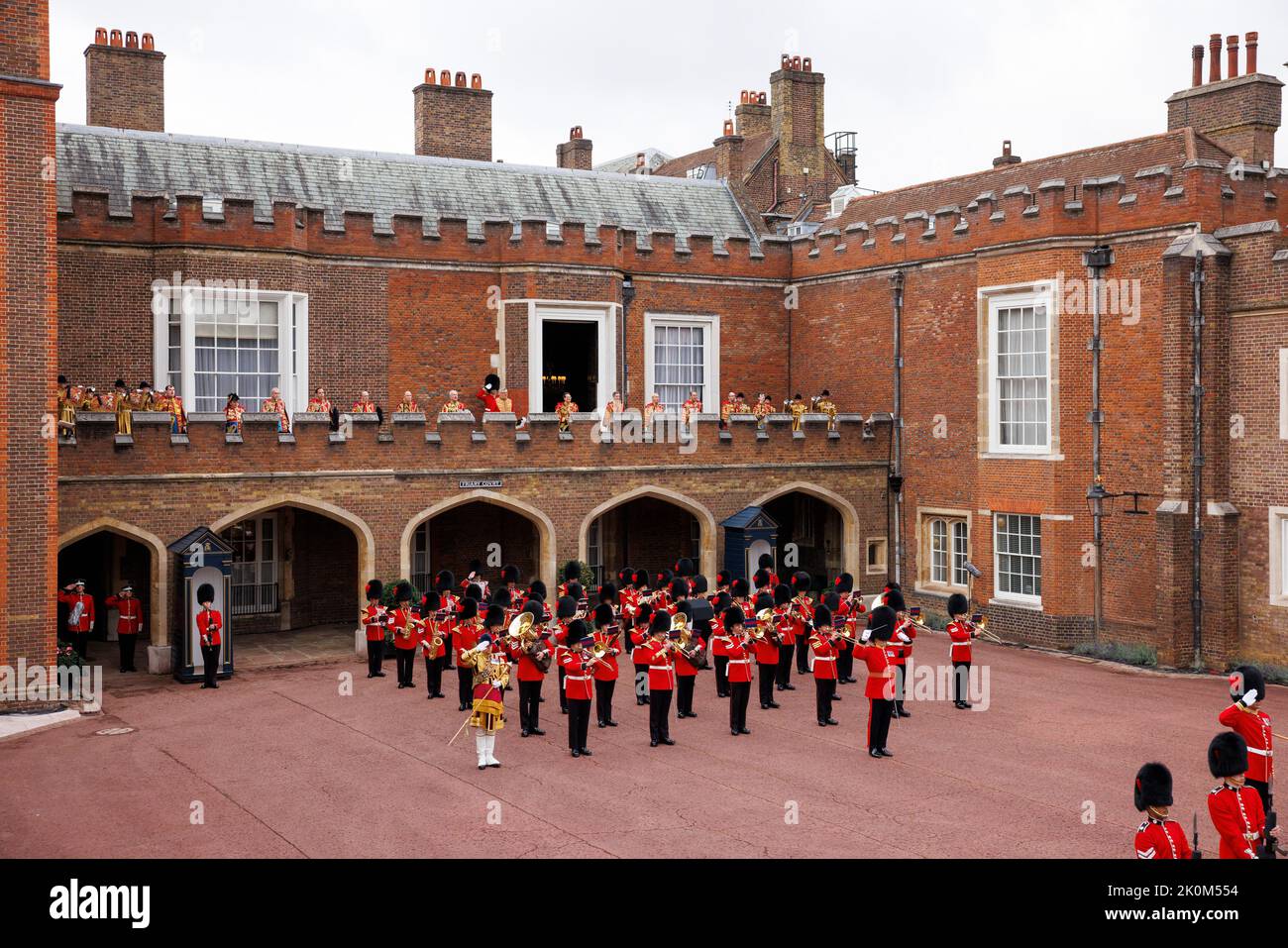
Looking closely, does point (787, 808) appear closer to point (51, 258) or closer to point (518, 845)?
point (518, 845)

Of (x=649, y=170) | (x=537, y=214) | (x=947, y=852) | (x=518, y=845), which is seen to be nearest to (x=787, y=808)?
(x=947, y=852)

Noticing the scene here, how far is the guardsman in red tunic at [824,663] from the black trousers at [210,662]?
8.85m

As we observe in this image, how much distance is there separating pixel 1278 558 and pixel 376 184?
18673 mm

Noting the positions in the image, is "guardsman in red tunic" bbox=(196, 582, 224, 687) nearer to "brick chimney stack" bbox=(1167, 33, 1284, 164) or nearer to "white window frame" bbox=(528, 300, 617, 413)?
"white window frame" bbox=(528, 300, 617, 413)

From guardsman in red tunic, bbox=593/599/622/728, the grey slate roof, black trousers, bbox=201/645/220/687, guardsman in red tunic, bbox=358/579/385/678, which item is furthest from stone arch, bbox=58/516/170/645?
guardsman in red tunic, bbox=593/599/622/728

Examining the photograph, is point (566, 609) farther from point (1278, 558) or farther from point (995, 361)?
point (1278, 558)

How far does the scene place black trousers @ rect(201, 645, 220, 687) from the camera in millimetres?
18406

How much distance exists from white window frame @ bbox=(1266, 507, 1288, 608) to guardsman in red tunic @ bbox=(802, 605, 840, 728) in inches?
314

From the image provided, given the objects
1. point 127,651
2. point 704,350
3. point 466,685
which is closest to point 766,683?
point 466,685

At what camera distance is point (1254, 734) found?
1061 cm

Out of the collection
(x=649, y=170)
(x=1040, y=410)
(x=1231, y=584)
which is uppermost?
(x=649, y=170)

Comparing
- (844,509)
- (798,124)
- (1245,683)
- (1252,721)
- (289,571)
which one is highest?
(798,124)

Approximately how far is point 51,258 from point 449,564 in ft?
34.4

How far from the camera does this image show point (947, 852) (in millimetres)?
10742
